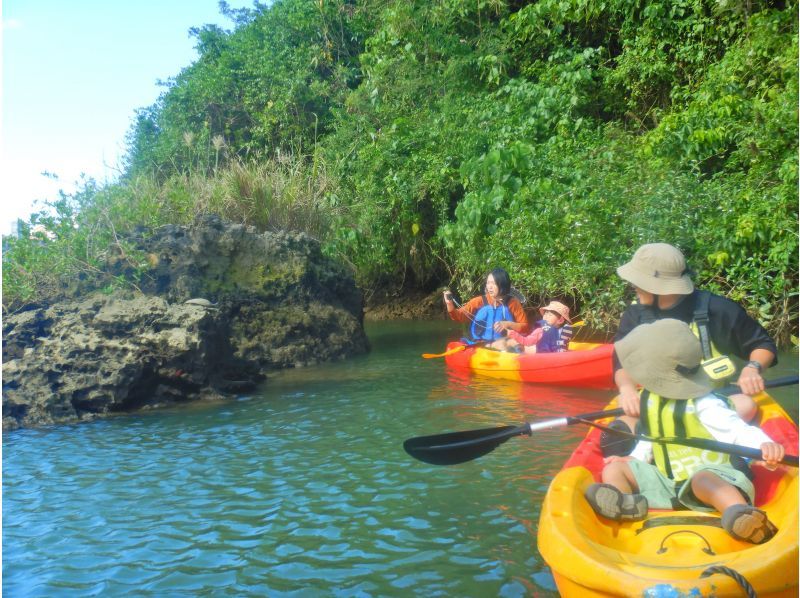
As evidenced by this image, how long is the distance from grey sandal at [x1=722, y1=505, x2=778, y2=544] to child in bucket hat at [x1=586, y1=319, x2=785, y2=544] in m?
0.19

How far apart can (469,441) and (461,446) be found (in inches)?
2.0

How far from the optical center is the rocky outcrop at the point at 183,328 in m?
7.33

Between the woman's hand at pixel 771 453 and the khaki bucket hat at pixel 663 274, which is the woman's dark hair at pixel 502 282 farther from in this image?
the woman's hand at pixel 771 453

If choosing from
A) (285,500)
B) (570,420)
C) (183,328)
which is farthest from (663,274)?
(183,328)

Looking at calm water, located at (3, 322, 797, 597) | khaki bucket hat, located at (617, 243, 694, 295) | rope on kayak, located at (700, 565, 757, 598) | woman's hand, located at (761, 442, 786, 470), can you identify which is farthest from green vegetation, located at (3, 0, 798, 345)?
rope on kayak, located at (700, 565, 757, 598)

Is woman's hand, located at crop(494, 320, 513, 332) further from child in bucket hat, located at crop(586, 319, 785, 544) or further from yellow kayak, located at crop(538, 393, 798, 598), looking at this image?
child in bucket hat, located at crop(586, 319, 785, 544)

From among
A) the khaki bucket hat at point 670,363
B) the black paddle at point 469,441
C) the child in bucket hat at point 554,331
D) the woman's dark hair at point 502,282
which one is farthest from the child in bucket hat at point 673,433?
the woman's dark hair at point 502,282

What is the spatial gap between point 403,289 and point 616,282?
24.6ft

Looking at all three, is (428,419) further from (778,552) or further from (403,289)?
(403,289)

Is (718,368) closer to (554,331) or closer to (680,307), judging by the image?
(680,307)

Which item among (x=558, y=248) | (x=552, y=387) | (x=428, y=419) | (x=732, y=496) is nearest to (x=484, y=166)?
(x=558, y=248)

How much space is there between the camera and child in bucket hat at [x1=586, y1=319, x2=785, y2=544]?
3311 millimetres

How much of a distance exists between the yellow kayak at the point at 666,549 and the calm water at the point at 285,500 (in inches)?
15.5

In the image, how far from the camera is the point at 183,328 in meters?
7.91
